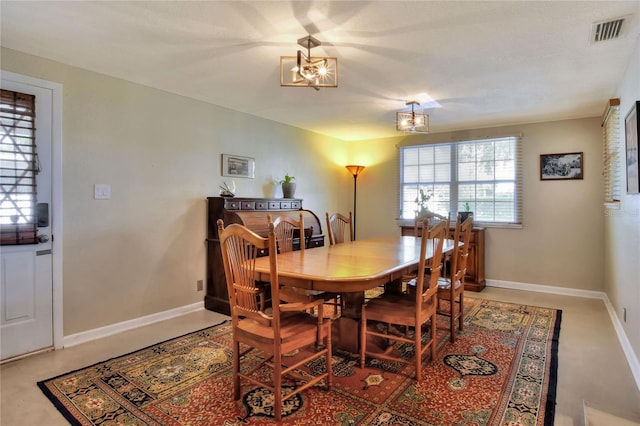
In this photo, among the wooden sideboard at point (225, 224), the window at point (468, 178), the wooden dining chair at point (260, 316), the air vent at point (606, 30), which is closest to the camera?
the wooden dining chair at point (260, 316)

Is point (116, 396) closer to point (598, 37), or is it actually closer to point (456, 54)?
point (456, 54)

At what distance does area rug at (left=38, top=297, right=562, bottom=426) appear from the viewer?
186 cm

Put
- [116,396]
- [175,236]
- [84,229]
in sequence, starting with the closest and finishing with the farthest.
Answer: [116,396] < [84,229] < [175,236]

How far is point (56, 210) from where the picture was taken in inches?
109

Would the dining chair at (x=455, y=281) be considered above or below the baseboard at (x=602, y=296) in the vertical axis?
above

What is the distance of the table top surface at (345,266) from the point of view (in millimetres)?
1907

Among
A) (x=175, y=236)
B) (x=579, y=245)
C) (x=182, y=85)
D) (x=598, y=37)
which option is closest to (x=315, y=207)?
(x=175, y=236)

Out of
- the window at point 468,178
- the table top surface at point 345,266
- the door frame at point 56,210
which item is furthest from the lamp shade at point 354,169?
the door frame at point 56,210

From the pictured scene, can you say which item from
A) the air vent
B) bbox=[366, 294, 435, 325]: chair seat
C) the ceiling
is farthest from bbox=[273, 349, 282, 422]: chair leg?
the air vent

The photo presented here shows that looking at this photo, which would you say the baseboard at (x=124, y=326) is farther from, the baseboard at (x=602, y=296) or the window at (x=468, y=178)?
the baseboard at (x=602, y=296)

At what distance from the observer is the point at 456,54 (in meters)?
2.61

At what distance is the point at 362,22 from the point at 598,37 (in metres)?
1.57

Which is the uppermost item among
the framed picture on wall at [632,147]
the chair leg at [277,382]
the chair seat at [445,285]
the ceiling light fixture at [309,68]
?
the ceiling light fixture at [309,68]

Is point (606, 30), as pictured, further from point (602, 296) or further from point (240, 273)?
point (602, 296)
